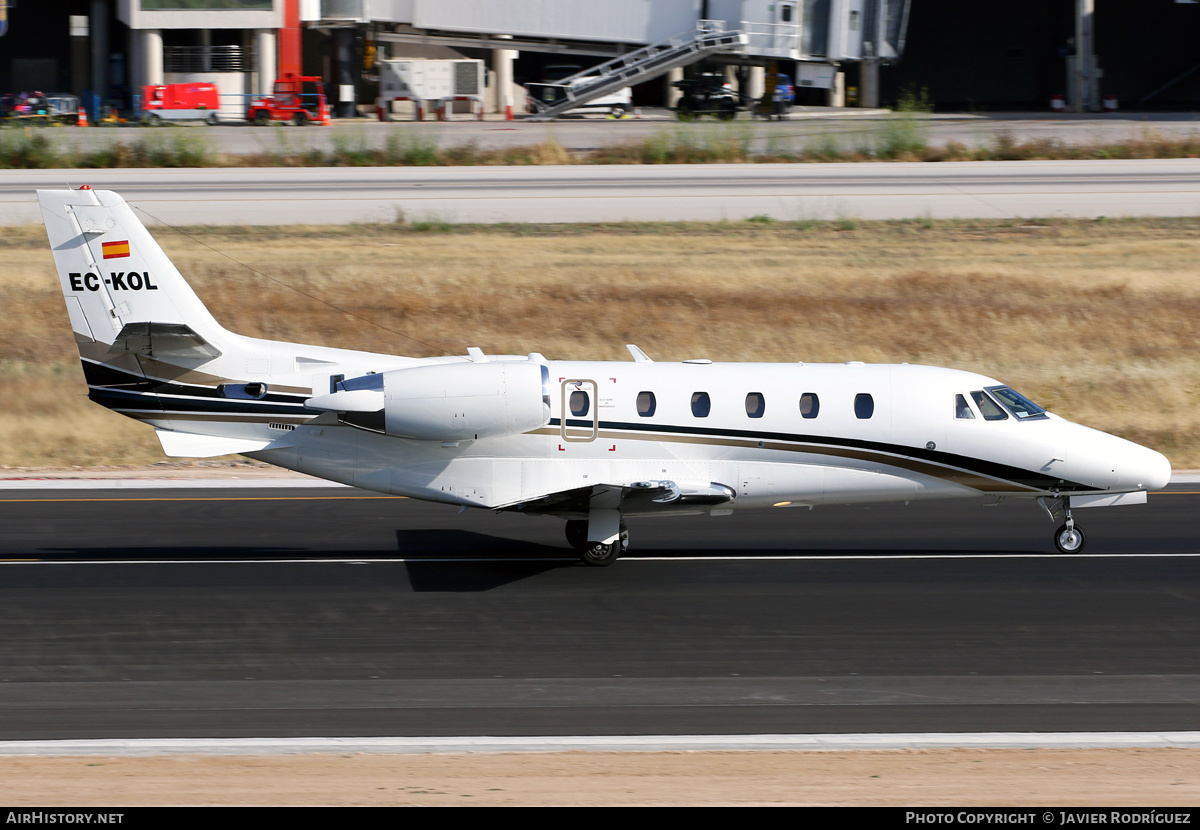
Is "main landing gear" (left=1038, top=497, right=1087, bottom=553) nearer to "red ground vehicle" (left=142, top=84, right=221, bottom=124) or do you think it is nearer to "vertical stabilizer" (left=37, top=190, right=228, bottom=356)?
"vertical stabilizer" (left=37, top=190, right=228, bottom=356)

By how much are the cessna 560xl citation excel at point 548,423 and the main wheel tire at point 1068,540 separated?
2.99ft

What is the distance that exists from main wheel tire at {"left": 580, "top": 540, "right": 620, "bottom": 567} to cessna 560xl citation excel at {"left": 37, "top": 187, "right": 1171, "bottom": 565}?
4 cm

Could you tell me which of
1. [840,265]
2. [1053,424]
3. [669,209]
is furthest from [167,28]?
[1053,424]

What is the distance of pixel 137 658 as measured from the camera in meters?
14.4

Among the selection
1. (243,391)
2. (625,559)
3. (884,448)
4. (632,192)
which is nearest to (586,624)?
(625,559)

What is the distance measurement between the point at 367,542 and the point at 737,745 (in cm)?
907

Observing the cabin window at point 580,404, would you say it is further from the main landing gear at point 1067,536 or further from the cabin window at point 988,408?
the main landing gear at point 1067,536

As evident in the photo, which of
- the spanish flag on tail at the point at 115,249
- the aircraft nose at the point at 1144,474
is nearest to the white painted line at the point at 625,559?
the aircraft nose at the point at 1144,474

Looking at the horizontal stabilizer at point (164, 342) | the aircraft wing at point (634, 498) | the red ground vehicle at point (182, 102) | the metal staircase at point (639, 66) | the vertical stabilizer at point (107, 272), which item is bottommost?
the aircraft wing at point (634, 498)

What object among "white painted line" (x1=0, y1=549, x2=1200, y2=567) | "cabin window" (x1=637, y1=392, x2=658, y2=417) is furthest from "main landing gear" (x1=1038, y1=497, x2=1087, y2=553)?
"cabin window" (x1=637, y1=392, x2=658, y2=417)

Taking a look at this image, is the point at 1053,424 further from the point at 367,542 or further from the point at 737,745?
the point at 367,542

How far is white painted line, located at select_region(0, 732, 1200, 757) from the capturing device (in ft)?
38.0

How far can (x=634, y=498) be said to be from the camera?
17.2 m

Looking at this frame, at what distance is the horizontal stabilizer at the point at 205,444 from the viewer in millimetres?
17312
